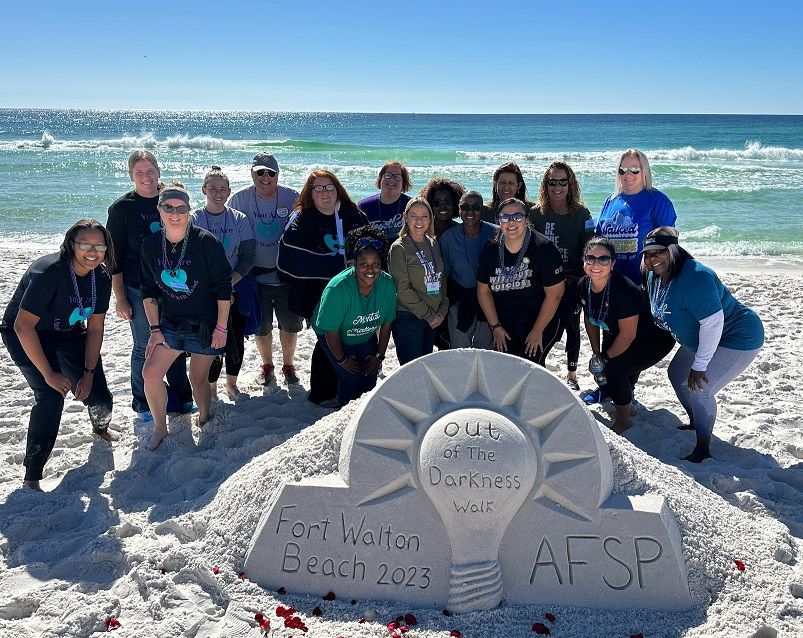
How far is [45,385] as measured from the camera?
3873mm

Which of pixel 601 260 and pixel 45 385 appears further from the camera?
pixel 601 260

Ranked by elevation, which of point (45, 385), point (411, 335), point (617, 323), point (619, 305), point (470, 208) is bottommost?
point (45, 385)

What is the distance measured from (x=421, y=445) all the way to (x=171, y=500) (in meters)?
1.57

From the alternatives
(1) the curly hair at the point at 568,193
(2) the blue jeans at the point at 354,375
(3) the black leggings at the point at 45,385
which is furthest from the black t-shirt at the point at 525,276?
(3) the black leggings at the point at 45,385

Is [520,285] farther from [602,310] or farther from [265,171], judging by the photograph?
[265,171]

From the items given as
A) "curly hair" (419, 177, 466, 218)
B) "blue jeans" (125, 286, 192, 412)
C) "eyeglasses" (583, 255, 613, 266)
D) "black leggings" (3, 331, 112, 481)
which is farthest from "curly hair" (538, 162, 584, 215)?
"black leggings" (3, 331, 112, 481)

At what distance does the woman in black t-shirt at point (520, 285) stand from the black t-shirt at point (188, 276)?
5.07ft

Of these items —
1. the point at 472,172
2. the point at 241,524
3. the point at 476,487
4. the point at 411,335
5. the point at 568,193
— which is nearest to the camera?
the point at 476,487

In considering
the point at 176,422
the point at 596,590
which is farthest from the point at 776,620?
the point at 176,422

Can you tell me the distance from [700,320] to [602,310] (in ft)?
1.90

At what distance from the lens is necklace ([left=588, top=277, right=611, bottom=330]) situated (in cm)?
418

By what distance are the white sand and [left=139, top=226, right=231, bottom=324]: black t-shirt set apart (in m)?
0.85

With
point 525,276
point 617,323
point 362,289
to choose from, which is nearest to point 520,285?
point 525,276

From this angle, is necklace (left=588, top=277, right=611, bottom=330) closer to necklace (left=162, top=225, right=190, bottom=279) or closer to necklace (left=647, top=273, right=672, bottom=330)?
necklace (left=647, top=273, right=672, bottom=330)
